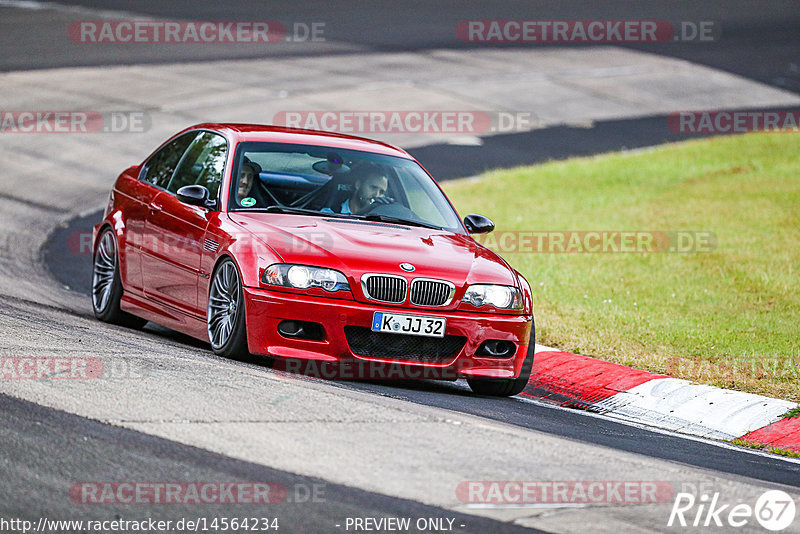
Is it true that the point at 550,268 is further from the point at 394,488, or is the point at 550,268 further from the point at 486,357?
the point at 394,488

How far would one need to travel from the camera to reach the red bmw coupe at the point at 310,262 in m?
7.77

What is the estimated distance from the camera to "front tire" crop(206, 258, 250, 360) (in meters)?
7.93

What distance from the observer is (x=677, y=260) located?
46.7 feet

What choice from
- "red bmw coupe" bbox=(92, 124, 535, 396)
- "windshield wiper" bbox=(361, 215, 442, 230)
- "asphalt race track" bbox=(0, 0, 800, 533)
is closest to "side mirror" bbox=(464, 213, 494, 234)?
"red bmw coupe" bbox=(92, 124, 535, 396)

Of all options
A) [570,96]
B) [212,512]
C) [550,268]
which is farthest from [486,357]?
→ [570,96]

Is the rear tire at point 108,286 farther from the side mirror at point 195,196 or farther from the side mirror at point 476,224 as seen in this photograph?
the side mirror at point 476,224

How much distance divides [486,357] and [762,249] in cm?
762

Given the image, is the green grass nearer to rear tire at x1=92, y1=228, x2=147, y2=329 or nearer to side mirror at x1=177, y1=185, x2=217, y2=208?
side mirror at x1=177, y1=185, x2=217, y2=208

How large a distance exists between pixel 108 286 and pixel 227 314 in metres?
2.17

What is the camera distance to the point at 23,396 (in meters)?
6.33

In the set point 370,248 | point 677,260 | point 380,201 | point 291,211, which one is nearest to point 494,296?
point 370,248

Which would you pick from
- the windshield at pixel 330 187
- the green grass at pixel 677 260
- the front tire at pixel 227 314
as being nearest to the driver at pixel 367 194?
the windshield at pixel 330 187

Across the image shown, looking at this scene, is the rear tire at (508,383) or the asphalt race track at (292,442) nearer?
the asphalt race track at (292,442)

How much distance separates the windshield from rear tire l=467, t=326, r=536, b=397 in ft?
3.87
